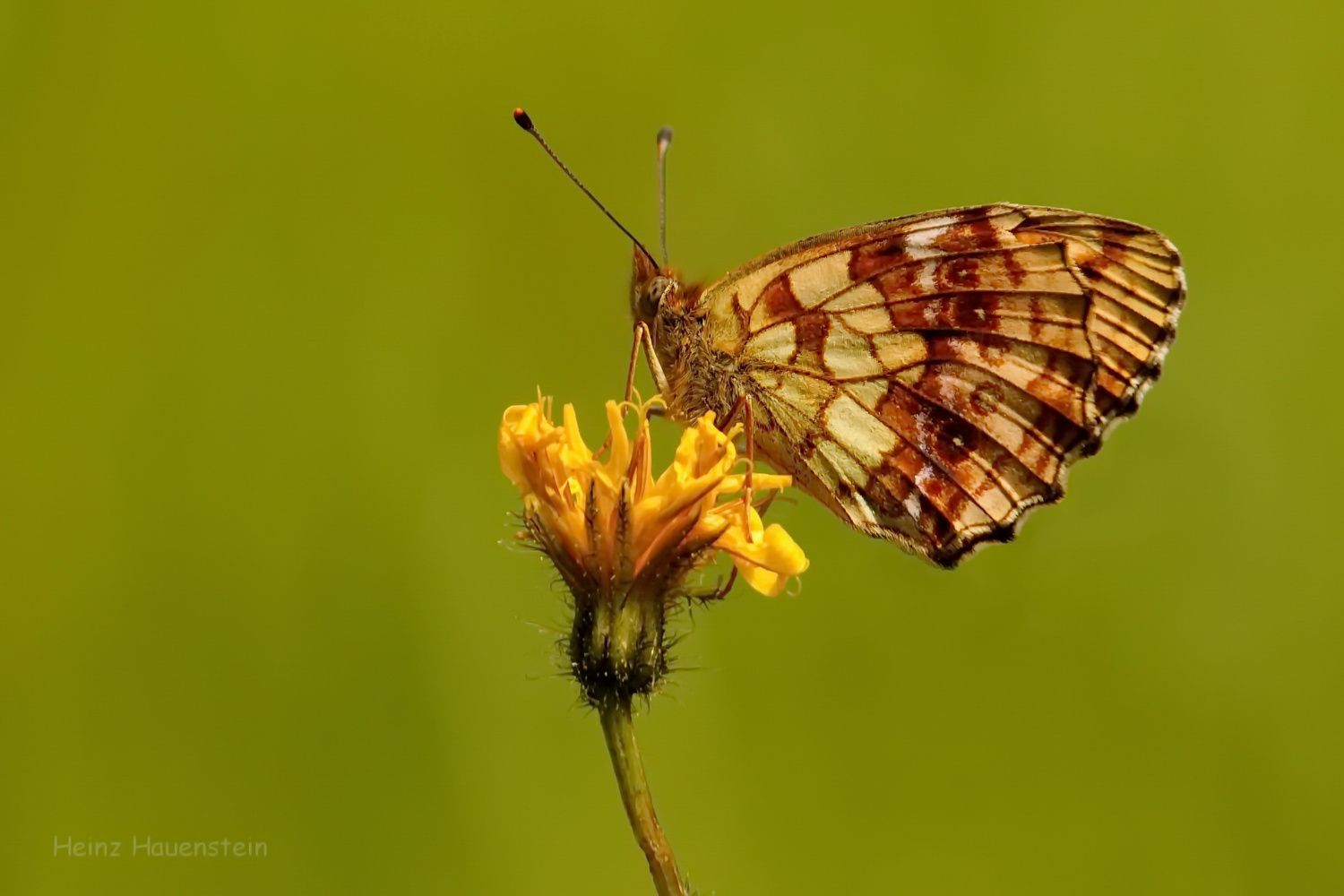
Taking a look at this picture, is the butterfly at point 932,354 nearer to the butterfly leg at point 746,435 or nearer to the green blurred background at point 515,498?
the butterfly leg at point 746,435

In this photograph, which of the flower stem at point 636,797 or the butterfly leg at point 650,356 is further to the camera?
the butterfly leg at point 650,356

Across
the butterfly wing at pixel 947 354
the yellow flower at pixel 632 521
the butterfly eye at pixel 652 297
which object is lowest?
the yellow flower at pixel 632 521

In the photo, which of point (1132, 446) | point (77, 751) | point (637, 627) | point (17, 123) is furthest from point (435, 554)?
point (1132, 446)

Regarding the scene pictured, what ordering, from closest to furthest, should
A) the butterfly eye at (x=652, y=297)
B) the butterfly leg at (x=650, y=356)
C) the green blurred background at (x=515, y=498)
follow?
the butterfly leg at (x=650, y=356), the butterfly eye at (x=652, y=297), the green blurred background at (x=515, y=498)

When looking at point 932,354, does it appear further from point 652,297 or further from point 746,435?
point 652,297

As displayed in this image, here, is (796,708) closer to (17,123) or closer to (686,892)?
(686,892)

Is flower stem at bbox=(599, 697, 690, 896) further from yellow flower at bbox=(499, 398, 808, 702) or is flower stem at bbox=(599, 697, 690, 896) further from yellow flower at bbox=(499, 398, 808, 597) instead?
yellow flower at bbox=(499, 398, 808, 597)

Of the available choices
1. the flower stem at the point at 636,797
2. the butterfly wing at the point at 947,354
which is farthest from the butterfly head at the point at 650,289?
the flower stem at the point at 636,797

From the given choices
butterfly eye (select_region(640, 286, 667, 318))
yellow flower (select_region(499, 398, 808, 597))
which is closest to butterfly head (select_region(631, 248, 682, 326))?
butterfly eye (select_region(640, 286, 667, 318))
